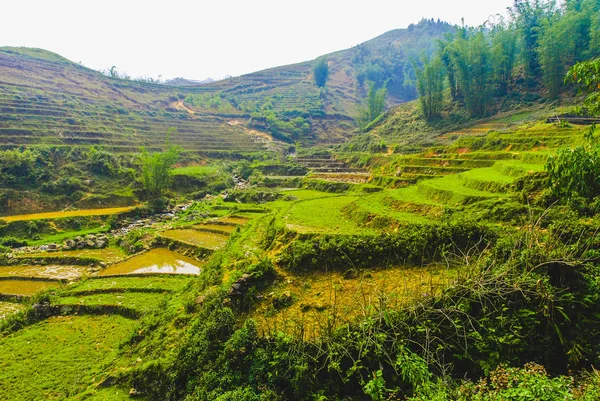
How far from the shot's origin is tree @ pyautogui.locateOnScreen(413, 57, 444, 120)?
4059cm

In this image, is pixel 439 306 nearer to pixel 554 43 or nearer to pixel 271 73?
pixel 554 43

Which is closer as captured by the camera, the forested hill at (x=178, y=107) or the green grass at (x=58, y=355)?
the green grass at (x=58, y=355)

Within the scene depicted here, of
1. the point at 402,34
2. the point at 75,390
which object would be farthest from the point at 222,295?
the point at 402,34

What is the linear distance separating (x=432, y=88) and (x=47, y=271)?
42.6 m

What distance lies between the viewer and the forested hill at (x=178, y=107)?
42812mm

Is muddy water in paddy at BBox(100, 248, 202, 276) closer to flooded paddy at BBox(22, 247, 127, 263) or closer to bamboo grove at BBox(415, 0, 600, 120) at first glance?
flooded paddy at BBox(22, 247, 127, 263)

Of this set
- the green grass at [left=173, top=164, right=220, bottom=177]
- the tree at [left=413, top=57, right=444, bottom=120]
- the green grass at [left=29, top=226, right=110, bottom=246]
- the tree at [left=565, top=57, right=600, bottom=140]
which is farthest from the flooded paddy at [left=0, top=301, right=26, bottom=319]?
the tree at [left=413, top=57, right=444, bottom=120]

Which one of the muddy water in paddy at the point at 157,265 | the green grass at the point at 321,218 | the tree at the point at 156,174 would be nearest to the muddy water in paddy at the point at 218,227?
the muddy water in paddy at the point at 157,265

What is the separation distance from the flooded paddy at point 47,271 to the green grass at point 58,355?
508 centimetres

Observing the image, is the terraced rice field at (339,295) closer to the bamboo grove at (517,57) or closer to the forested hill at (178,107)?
the bamboo grove at (517,57)

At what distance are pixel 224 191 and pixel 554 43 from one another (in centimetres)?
3747

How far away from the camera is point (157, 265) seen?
57.0ft

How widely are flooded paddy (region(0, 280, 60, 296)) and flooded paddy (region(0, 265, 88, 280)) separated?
0.49 m

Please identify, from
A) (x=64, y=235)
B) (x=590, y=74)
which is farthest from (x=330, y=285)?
(x=64, y=235)
